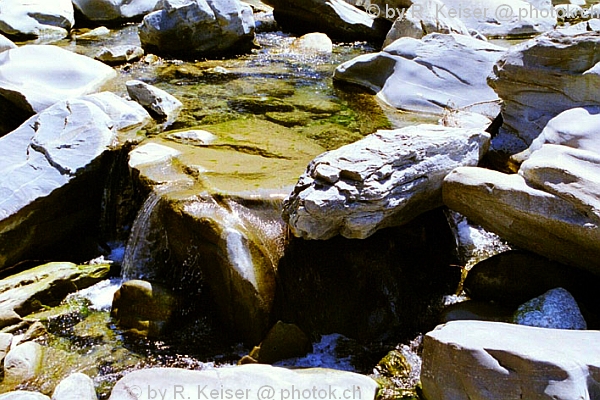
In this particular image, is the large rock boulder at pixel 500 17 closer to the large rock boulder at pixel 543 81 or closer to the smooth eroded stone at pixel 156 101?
the smooth eroded stone at pixel 156 101

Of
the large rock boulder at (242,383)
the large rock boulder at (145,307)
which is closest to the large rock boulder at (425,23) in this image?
the large rock boulder at (145,307)

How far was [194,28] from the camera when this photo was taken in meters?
9.80

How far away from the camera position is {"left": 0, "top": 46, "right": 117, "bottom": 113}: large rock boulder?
7.17 meters

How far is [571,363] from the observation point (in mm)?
3188

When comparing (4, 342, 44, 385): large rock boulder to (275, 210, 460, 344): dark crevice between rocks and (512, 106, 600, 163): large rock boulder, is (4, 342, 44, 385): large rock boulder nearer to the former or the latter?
(275, 210, 460, 344): dark crevice between rocks

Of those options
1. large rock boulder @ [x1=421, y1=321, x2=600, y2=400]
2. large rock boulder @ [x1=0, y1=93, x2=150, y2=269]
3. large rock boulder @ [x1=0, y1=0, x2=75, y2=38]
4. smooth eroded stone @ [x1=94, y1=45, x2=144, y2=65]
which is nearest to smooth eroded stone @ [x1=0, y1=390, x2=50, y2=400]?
large rock boulder @ [x1=0, y1=93, x2=150, y2=269]

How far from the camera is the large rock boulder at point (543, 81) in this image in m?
5.13

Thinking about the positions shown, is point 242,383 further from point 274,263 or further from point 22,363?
point 22,363

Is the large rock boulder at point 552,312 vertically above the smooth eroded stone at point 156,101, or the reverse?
the smooth eroded stone at point 156,101

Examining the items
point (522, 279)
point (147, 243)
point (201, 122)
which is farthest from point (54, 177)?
point (522, 279)

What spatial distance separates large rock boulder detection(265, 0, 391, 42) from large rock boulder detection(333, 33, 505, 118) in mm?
2955

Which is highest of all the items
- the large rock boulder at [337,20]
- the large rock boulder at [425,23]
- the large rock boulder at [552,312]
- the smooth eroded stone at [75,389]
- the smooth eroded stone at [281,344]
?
the large rock boulder at [425,23]

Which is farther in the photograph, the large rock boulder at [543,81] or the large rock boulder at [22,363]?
the large rock boulder at [543,81]

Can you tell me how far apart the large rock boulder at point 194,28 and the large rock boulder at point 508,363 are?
7.25 meters
